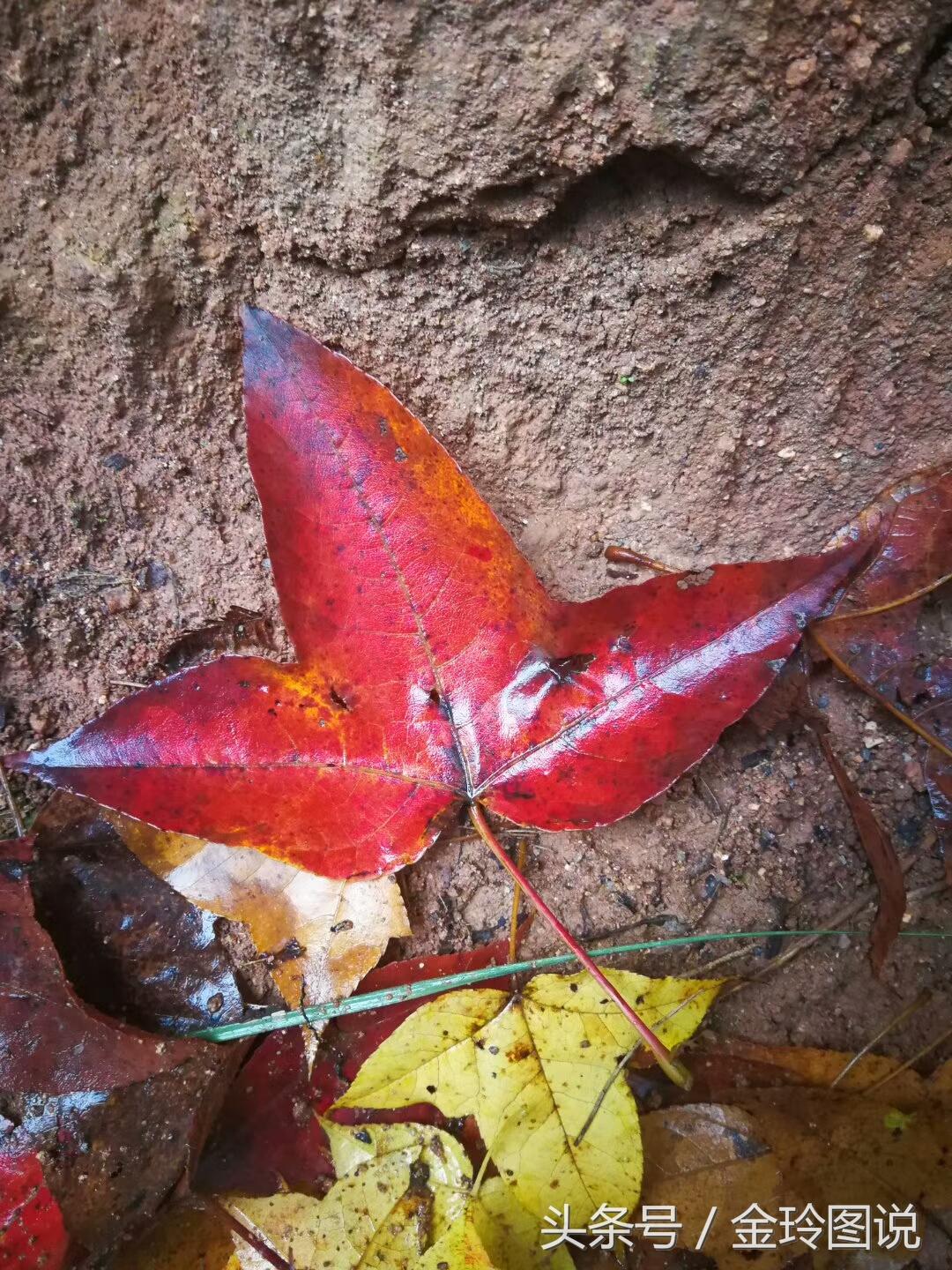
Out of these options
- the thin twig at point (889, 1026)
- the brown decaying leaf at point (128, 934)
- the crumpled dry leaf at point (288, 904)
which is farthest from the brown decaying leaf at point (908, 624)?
the brown decaying leaf at point (128, 934)

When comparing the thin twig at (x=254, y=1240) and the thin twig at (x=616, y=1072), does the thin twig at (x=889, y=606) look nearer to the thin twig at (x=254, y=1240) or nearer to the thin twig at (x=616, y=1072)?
the thin twig at (x=616, y=1072)

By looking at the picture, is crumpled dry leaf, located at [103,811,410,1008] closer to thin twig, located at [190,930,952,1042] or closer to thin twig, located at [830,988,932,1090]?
thin twig, located at [190,930,952,1042]

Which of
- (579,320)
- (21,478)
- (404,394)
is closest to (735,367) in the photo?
(579,320)

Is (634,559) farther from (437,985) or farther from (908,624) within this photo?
(437,985)

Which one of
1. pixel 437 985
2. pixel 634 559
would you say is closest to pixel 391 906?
pixel 437 985

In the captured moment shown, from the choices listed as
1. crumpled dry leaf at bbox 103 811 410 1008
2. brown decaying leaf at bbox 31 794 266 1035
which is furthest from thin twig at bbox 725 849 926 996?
brown decaying leaf at bbox 31 794 266 1035
